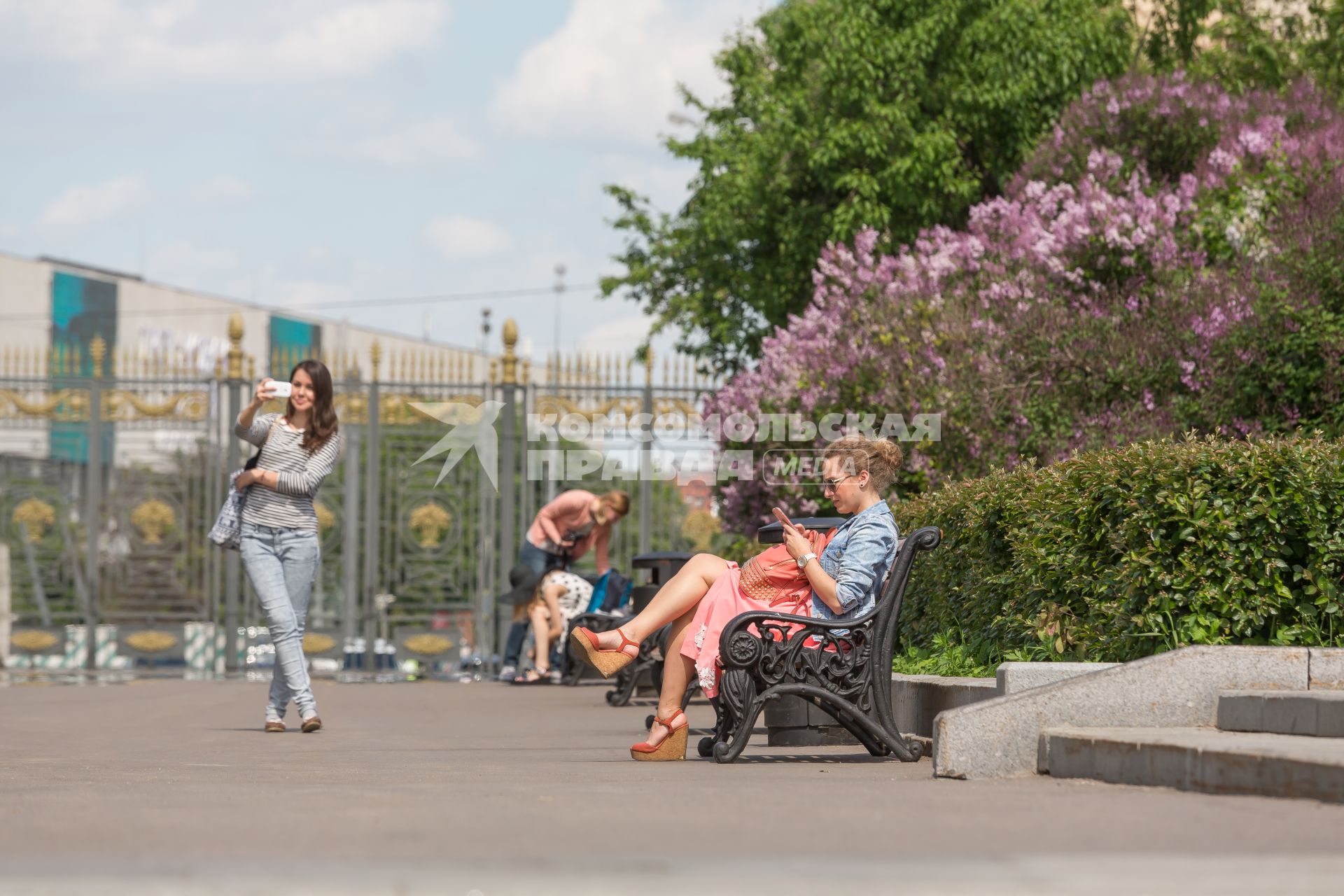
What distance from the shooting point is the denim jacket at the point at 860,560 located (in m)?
6.96

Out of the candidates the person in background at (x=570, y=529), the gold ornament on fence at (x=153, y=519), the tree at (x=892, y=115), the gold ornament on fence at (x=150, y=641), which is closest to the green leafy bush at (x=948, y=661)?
the person in background at (x=570, y=529)

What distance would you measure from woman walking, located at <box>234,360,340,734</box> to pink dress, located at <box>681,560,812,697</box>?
325cm

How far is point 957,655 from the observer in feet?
26.1

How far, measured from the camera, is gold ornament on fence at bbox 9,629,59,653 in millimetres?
19703

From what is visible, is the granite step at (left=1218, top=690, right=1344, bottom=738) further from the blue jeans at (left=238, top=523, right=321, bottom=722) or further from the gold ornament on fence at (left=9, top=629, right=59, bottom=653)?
the gold ornament on fence at (left=9, top=629, right=59, bottom=653)

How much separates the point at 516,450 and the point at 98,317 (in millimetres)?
53497

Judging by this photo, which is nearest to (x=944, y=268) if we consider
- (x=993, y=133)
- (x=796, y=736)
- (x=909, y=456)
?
(x=909, y=456)

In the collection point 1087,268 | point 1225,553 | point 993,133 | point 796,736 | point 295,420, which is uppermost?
point 993,133

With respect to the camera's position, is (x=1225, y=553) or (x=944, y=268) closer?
(x=1225, y=553)

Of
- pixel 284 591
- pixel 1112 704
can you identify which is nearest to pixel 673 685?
pixel 1112 704

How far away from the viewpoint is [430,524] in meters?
20.0

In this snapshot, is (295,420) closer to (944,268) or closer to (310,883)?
(310,883)

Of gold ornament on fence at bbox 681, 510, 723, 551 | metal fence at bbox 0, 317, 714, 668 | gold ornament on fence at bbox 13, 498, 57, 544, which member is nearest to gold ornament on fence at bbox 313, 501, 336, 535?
metal fence at bbox 0, 317, 714, 668

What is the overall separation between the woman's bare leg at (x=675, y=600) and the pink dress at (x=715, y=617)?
0.08 m
